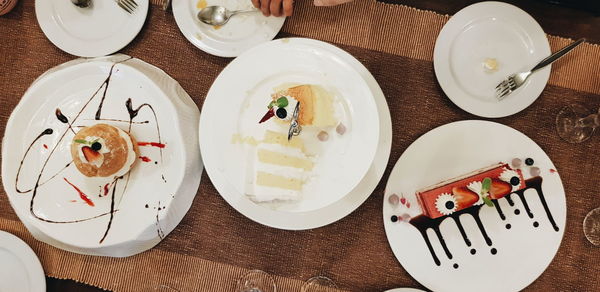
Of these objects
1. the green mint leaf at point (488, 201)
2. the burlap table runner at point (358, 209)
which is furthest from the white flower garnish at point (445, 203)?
the burlap table runner at point (358, 209)

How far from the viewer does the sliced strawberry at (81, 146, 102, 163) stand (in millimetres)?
1429

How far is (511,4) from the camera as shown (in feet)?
5.63

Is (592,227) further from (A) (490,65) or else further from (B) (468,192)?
(A) (490,65)

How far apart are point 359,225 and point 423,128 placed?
1.49ft

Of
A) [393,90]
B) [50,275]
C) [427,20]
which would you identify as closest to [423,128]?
[393,90]

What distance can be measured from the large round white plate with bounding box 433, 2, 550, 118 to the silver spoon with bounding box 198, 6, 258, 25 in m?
0.81

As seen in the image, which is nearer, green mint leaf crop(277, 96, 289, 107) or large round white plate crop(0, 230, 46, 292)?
green mint leaf crop(277, 96, 289, 107)

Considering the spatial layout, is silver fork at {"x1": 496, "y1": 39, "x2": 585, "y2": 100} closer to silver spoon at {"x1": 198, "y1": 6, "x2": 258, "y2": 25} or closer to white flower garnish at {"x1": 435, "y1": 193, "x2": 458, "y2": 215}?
white flower garnish at {"x1": 435, "y1": 193, "x2": 458, "y2": 215}

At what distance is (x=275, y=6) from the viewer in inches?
62.8

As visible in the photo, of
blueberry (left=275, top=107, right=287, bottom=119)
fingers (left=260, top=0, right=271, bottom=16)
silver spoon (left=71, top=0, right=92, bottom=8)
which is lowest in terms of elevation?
blueberry (left=275, top=107, right=287, bottom=119)

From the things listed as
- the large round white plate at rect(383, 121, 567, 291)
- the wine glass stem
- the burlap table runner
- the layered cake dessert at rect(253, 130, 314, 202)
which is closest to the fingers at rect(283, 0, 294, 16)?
the burlap table runner

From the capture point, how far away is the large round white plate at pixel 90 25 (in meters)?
1.68

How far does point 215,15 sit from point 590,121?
4.92ft

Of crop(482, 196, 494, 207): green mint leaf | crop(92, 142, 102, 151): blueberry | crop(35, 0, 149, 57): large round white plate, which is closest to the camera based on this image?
crop(92, 142, 102, 151): blueberry
